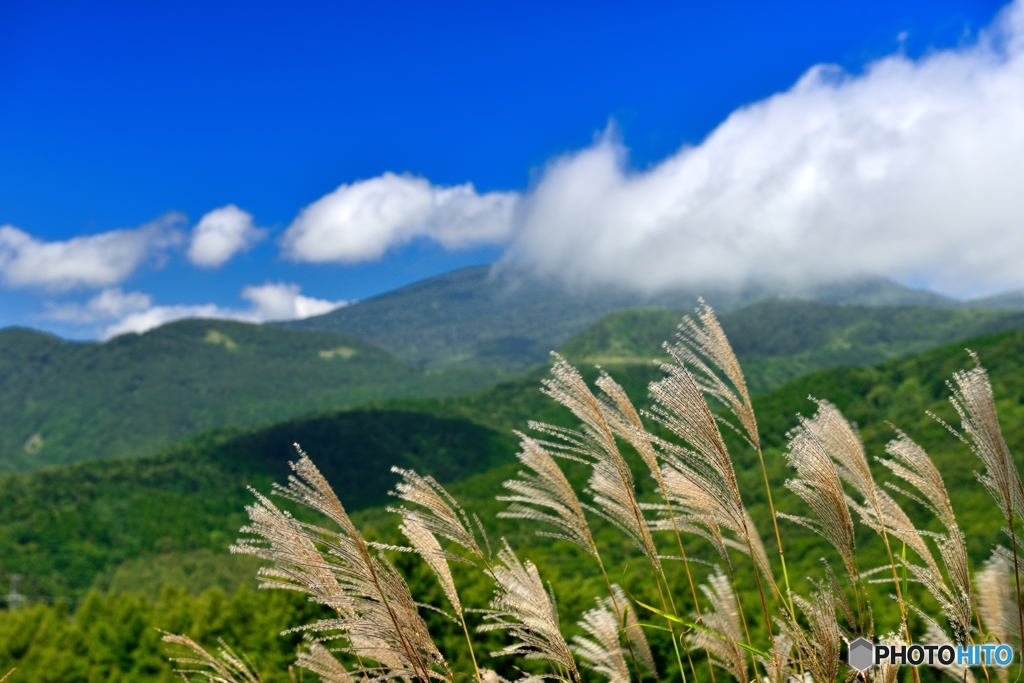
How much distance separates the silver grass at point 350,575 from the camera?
73.0 inches

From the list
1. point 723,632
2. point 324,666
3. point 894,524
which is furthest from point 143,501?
point 894,524

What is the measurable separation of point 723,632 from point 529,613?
77cm

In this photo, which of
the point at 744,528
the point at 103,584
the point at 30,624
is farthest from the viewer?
the point at 103,584

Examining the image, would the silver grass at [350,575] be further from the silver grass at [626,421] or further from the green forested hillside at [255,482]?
the green forested hillside at [255,482]

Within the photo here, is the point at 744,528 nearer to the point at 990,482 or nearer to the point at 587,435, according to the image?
the point at 587,435

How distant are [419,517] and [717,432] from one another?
980 mm

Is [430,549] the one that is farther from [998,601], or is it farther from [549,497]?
[998,601]

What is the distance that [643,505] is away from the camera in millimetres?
2359

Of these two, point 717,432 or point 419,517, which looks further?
point 419,517

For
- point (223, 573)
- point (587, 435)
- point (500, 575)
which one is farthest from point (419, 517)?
point (223, 573)

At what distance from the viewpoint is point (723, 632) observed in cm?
244

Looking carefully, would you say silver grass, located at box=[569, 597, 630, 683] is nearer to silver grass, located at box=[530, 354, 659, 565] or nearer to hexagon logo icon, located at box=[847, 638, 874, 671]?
silver grass, located at box=[530, 354, 659, 565]

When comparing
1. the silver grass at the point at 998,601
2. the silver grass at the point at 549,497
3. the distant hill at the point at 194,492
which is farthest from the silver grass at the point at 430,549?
the distant hill at the point at 194,492

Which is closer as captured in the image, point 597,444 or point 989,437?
point 989,437
